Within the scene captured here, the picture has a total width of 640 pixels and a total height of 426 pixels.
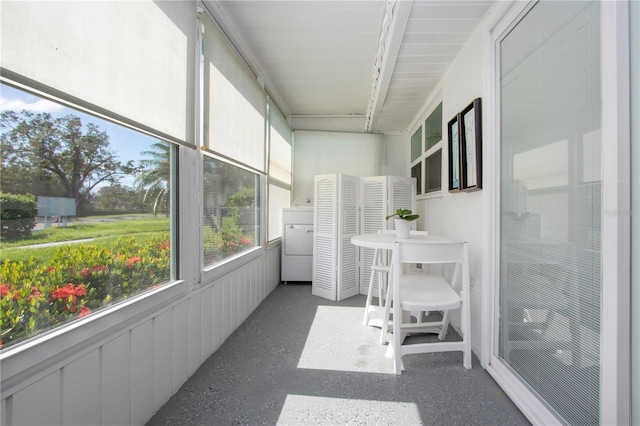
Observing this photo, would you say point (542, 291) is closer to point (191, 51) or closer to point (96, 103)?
point (96, 103)

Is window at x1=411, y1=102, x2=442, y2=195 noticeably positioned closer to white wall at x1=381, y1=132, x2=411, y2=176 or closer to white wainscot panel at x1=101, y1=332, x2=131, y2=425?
white wall at x1=381, y1=132, x2=411, y2=176

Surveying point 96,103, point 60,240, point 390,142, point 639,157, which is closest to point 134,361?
point 60,240

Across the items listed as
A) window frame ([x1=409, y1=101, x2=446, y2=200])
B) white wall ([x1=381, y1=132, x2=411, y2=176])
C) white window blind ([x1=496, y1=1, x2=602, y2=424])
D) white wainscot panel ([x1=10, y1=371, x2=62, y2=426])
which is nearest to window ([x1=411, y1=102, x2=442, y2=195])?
window frame ([x1=409, y1=101, x2=446, y2=200])

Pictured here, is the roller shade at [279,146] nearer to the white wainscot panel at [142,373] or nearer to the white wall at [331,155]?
the white wall at [331,155]

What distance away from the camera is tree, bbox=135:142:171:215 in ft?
5.00

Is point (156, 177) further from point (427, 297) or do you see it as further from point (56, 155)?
point (427, 297)

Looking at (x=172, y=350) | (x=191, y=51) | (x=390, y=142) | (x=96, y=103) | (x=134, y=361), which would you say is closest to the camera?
(x=96, y=103)

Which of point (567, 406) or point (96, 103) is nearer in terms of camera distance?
point (96, 103)

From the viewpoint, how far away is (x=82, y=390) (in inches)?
43.9

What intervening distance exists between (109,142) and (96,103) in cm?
18

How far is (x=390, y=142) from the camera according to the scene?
5.09 m

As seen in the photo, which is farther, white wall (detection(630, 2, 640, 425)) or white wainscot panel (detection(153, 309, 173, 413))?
white wainscot panel (detection(153, 309, 173, 413))

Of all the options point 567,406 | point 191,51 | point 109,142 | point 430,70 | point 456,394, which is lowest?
point 456,394

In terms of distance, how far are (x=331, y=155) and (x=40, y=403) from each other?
454 centimetres
